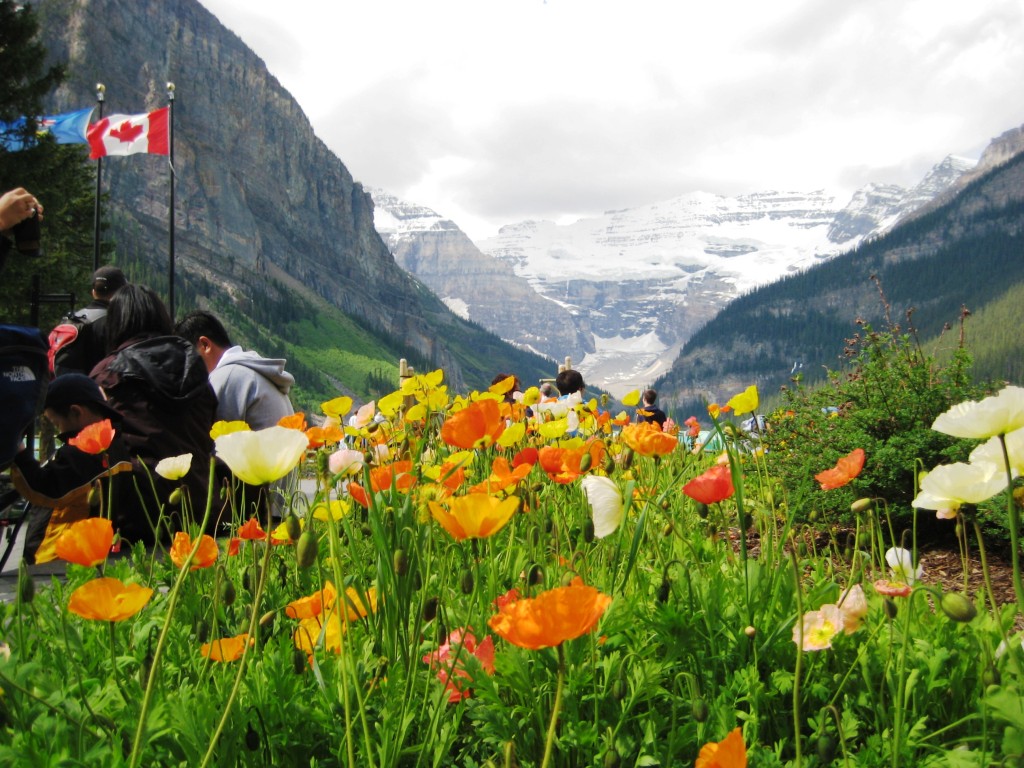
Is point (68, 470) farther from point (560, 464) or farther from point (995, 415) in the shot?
point (995, 415)

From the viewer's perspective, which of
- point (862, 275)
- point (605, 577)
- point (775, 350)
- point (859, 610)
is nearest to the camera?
point (859, 610)

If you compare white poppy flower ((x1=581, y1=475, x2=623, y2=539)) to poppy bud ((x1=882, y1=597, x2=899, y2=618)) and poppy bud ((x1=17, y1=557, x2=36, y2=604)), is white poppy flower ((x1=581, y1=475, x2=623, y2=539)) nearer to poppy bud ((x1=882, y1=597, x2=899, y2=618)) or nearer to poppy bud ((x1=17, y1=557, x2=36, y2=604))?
poppy bud ((x1=882, y1=597, x2=899, y2=618))

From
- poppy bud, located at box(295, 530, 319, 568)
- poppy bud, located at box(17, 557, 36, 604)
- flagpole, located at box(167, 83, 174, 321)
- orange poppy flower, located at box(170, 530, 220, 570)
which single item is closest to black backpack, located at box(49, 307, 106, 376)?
orange poppy flower, located at box(170, 530, 220, 570)

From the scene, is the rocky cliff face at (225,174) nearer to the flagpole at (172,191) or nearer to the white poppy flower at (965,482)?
the flagpole at (172,191)

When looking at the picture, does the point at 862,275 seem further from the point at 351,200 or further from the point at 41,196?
the point at 41,196

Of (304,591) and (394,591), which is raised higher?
(394,591)

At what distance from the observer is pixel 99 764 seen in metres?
1.02

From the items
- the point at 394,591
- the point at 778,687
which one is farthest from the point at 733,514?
the point at 394,591

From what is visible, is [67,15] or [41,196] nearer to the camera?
[41,196]

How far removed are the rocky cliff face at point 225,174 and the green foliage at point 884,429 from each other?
8527cm

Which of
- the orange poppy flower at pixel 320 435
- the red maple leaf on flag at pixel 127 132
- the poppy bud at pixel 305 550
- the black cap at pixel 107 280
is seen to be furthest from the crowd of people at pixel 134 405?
the red maple leaf on flag at pixel 127 132

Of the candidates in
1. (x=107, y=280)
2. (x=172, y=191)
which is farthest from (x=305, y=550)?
(x=172, y=191)

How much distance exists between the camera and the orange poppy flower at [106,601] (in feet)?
3.12

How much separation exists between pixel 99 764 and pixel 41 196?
50.9 feet
